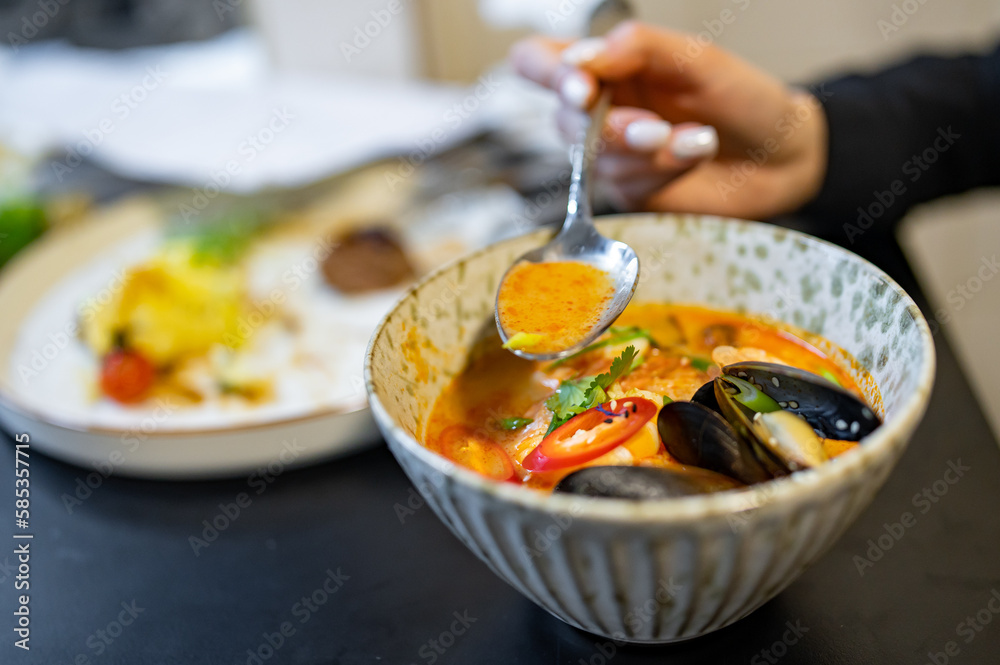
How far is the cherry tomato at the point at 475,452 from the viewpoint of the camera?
2.77ft

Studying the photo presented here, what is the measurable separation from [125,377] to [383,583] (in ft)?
3.16

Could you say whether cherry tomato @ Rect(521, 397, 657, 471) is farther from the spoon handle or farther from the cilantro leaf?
the spoon handle

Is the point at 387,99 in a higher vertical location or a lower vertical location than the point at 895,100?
lower

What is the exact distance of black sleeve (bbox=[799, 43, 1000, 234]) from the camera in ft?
5.71

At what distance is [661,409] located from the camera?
78 centimetres

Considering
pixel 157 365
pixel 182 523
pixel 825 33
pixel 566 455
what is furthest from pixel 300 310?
pixel 825 33

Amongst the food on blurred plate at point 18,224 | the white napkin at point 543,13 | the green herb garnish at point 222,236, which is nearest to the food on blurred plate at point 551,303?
the green herb garnish at point 222,236

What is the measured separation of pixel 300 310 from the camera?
1930 mm

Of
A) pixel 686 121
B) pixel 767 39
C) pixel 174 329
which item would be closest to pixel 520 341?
pixel 686 121

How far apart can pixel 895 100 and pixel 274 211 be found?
171cm

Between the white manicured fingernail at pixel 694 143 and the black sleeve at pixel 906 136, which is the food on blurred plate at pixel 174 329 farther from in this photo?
the black sleeve at pixel 906 136

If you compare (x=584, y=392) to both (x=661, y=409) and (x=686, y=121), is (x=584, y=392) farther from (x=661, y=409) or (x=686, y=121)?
(x=686, y=121)

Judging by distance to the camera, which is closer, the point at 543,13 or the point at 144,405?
the point at 144,405

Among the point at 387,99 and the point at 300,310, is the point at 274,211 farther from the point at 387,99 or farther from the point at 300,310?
the point at 387,99
